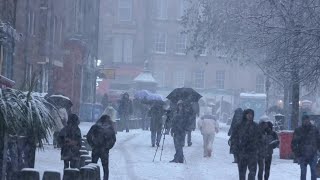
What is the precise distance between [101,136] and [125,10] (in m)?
73.9

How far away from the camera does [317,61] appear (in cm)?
2452

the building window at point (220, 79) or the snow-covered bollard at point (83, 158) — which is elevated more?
the building window at point (220, 79)

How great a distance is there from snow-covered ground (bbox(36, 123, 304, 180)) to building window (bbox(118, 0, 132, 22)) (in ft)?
195

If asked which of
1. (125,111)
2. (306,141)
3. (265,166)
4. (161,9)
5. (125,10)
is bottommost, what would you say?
(265,166)

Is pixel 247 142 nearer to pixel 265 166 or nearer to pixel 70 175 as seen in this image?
pixel 265 166

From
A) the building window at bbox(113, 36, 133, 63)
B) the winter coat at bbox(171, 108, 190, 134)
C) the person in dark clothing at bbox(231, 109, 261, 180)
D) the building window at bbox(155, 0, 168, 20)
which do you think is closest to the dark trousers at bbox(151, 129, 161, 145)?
the winter coat at bbox(171, 108, 190, 134)

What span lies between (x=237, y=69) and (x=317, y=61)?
6967 cm

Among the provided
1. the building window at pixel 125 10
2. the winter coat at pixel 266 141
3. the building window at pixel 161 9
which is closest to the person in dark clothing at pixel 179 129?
the winter coat at pixel 266 141

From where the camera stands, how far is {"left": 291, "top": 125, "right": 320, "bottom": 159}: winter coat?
62.5 ft

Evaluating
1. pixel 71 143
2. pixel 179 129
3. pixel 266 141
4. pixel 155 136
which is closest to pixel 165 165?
pixel 179 129

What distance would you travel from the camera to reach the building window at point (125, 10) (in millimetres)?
90750

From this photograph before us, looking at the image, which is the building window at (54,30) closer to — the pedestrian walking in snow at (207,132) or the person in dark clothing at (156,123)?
the person in dark clothing at (156,123)

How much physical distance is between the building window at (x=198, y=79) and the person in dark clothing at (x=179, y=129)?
66796 millimetres

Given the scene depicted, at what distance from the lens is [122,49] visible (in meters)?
90.6
